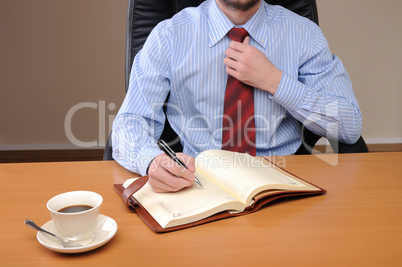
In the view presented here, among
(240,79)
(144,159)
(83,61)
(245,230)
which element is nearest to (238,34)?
(240,79)

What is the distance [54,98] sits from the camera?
3.28 meters

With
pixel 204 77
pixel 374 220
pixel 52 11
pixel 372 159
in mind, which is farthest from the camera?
pixel 52 11

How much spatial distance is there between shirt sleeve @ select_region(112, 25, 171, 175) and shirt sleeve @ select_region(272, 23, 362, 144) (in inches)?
14.8

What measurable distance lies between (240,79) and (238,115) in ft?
0.40

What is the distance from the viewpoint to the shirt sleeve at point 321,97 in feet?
4.67

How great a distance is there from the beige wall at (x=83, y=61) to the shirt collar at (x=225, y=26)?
183 cm

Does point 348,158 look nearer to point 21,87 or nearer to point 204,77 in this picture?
point 204,77

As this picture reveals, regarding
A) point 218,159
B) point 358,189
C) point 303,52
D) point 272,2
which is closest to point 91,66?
point 272,2

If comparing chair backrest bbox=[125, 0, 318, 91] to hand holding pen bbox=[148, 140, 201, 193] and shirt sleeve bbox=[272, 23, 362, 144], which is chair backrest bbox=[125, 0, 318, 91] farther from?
hand holding pen bbox=[148, 140, 201, 193]

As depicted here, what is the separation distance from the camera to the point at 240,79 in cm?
141

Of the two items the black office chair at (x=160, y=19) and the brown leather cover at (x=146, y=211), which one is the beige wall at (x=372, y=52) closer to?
the black office chair at (x=160, y=19)

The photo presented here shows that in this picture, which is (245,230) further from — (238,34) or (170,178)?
(238,34)

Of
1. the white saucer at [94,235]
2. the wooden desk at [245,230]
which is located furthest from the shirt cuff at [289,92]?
the white saucer at [94,235]

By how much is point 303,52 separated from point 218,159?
0.58 metres
